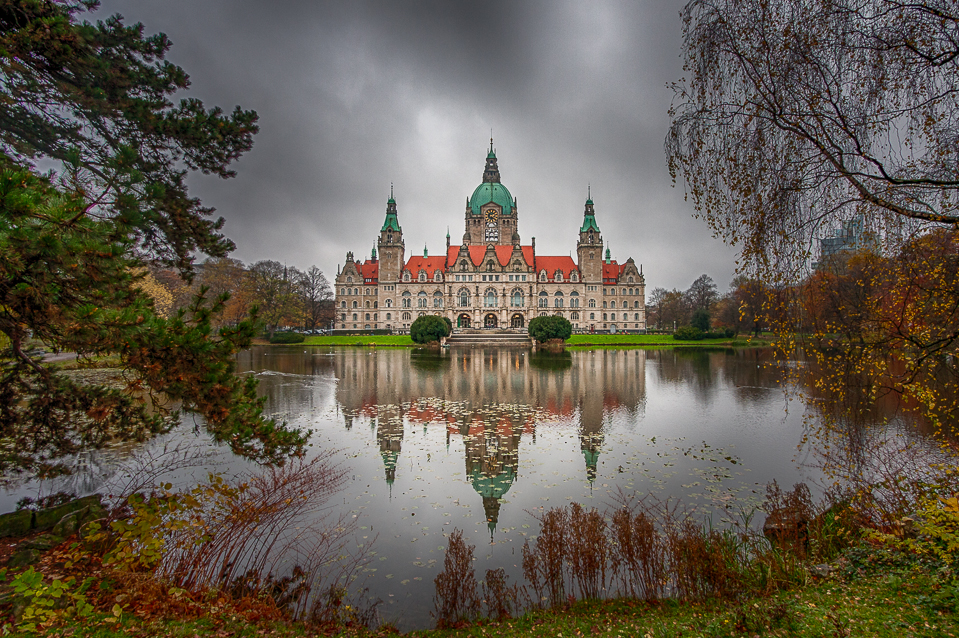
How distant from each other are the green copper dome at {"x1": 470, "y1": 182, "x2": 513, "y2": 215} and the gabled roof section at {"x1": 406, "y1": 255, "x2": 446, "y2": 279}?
37.5ft

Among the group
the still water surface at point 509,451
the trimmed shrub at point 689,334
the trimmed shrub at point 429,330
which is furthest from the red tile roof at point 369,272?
the still water surface at point 509,451

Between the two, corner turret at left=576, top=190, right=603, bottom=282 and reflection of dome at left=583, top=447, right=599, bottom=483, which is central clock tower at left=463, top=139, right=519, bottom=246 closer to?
corner turret at left=576, top=190, right=603, bottom=282

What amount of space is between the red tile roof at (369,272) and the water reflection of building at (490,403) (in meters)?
43.4

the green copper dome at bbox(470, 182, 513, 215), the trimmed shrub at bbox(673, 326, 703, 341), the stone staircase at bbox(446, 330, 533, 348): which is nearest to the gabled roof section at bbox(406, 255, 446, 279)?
the green copper dome at bbox(470, 182, 513, 215)

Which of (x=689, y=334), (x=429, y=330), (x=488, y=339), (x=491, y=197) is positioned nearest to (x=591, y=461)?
(x=429, y=330)

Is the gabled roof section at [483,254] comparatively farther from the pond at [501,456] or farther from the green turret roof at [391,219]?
the pond at [501,456]

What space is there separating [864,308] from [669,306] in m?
65.5

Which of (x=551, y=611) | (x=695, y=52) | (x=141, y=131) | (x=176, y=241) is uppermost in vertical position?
(x=695, y=52)

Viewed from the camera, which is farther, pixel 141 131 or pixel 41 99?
pixel 141 131

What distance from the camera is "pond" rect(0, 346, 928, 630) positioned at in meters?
5.60

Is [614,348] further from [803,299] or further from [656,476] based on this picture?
[803,299]

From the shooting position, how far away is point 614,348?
42.8 metres

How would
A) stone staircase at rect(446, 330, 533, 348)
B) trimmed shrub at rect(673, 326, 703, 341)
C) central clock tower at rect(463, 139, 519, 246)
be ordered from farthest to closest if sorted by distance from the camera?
central clock tower at rect(463, 139, 519, 246) < trimmed shrub at rect(673, 326, 703, 341) < stone staircase at rect(446, 330, 533, 348)

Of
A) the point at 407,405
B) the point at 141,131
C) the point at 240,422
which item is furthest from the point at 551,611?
the point at 407,405
